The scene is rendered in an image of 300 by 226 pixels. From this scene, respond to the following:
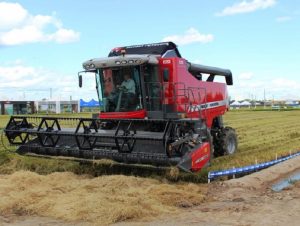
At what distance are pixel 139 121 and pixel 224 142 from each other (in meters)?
4.19

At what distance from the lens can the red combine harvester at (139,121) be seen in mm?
9469

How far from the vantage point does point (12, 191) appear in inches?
331

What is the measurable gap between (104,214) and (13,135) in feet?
18.4

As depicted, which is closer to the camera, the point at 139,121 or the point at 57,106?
the point at 139,121

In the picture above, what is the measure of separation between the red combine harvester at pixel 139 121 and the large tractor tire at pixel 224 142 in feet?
3.61

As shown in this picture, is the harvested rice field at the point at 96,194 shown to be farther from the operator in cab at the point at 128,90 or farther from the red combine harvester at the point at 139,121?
the operator in cab at the point at 128,90

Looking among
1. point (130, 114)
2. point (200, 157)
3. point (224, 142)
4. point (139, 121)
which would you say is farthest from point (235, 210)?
point (224, 142)

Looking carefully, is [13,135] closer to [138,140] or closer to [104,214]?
[138,140]

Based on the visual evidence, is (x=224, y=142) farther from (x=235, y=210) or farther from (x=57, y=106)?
(x=57, y=106)

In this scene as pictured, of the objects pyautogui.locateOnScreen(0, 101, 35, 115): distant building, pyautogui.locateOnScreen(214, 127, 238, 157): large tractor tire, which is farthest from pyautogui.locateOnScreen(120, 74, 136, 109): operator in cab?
pyautogui.locateOnScreen(0, 101, 35, 115): distant building

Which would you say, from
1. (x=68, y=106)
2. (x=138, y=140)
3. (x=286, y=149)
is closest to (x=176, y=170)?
(x=138, y=140)

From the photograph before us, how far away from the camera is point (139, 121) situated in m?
10.4

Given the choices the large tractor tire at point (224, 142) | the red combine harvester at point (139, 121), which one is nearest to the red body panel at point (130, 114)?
the red combine harvester at point (139, 121)

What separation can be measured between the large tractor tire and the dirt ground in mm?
4417
